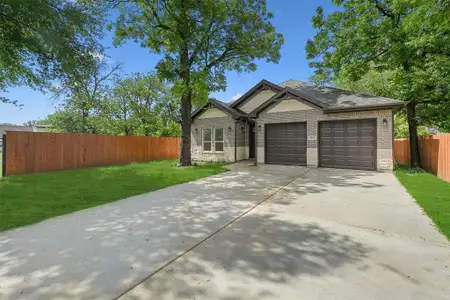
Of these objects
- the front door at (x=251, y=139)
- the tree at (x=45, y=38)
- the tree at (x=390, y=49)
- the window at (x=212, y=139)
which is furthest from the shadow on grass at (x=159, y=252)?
the front door at (x=251, y=139)

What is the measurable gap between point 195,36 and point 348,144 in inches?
367

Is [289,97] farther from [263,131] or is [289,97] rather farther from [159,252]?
[159,252]

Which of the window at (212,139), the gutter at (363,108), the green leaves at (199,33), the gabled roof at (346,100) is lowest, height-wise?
the window at (212,139)

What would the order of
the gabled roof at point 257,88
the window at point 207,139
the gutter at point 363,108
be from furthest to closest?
the window at point 207,139 < the gabled roof at point 257,88 < the gutter at point 363,108

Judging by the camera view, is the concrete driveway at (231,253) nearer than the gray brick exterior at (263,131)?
Yes

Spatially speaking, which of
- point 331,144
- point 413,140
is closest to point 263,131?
point 331,144

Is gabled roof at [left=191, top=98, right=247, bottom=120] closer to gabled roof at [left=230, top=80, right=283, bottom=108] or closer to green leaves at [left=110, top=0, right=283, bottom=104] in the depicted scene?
gabled roof at [left=230, top=80, right=283, bottom=108]

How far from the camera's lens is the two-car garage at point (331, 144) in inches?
413

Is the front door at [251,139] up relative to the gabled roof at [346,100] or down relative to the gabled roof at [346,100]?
down

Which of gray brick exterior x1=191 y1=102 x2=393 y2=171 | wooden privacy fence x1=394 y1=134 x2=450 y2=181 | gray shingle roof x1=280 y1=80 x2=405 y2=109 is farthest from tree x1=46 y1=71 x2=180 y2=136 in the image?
wooden privacy fence x1=394 y1=134 x2=450 y2=181

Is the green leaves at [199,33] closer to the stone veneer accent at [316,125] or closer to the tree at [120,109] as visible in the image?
the stone veneer accent at [316,125]

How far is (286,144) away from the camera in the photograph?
41.0 ft

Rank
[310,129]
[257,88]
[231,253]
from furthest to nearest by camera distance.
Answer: [257,88] → [310,129] → [231,253]

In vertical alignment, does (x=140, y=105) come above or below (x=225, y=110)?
above
